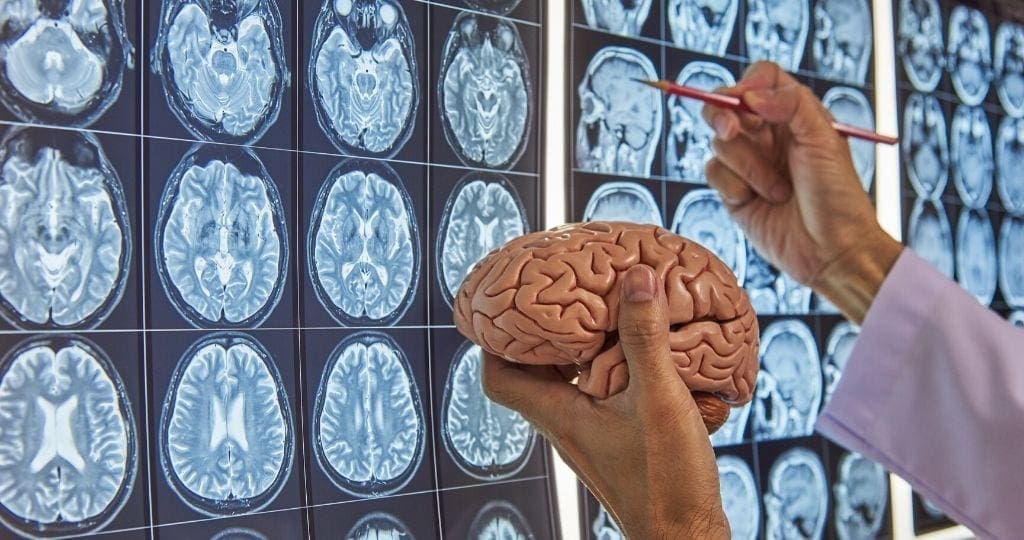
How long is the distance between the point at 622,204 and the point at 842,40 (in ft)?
2.44

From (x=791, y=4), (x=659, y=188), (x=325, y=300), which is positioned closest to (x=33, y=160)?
(x=325, y=300)

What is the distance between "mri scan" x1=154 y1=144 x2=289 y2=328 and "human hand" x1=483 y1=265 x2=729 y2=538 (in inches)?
25.7

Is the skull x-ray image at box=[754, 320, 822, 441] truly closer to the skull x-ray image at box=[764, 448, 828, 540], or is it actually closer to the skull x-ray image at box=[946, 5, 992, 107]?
the skull x-ray image at box=[764, 448, 828, 540]

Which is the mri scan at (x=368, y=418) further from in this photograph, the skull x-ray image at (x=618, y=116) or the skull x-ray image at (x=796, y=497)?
the skull x-ray image at (x=796, y=497)

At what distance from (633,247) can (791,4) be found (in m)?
1.28

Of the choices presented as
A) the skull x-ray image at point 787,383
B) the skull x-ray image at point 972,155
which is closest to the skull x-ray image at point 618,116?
the skull x-ray image at point 787,383

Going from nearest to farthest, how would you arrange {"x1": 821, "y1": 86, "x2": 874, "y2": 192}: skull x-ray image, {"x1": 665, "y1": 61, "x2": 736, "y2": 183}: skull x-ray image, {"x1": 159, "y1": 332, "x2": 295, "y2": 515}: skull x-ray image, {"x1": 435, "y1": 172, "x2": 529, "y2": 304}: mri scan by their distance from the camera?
{"x1": 159, "y1": 332, "x2": 295, "y2": 515}: skull x-ray image < {"x1": 435, "y1": 172, "x2": 529, "y2": 304}: mri scan < {"x1": 665, "y1": 61, "x2": 736, "y2": 183}: skull x-ray image < {"x1": 821, "y1": 86, "x2": 874, "y2": 192}: skull x-ray image

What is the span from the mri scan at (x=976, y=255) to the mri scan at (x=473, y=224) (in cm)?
121

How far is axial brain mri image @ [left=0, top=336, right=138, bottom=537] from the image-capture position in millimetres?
1120

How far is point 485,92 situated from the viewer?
1.54 meters

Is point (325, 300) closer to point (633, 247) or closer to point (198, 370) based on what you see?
point (198, 370)

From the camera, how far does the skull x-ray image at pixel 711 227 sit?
1.76 m

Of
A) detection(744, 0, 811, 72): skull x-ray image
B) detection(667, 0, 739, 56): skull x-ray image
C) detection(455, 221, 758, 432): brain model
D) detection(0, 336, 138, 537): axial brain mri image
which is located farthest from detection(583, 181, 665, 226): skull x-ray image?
detection(0, 336, 138, 537): axial brain mri image

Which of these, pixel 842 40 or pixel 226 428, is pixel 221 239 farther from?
pixel 842 40
